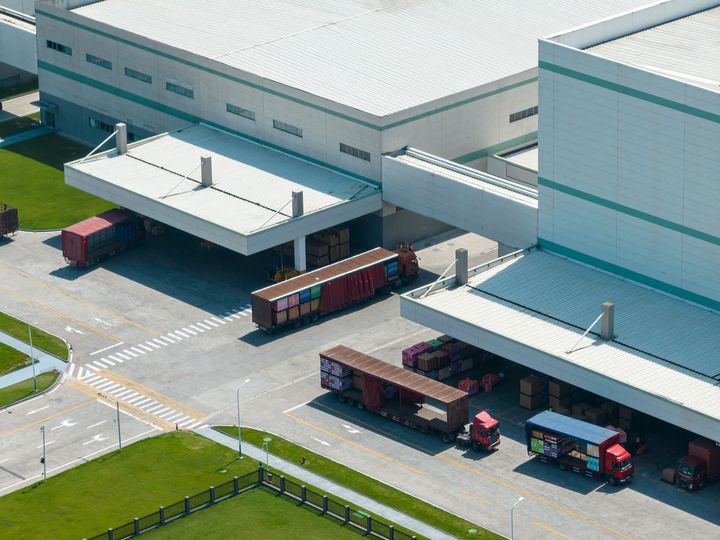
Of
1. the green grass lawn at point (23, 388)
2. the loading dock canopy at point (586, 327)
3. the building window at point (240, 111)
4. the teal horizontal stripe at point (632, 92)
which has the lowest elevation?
the green grass lawn at point (23, 388)

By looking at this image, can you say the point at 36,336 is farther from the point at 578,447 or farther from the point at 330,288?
the point at 578,447

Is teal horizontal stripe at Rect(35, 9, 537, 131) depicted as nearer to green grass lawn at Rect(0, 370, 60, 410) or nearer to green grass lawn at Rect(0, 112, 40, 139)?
green grass lawn at Rect(0, 112, 40, 139)

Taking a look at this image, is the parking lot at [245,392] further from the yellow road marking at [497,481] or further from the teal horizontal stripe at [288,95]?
the teal horizontal stripe at [288,95]

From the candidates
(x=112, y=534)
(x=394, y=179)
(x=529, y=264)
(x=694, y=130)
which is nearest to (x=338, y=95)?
(x=394, y=179)

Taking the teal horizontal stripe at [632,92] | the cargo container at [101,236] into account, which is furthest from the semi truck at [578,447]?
the cargo container at [101,236]

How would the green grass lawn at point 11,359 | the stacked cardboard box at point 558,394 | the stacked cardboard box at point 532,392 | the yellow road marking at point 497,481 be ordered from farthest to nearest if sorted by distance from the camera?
the green grass lawn at point 11,359 → the stacked cardboard box at point 532,392 → the stacked cardboard box at point 558,394 → the yellow road marking at point 497,481

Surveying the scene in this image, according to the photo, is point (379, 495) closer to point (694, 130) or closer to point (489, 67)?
point (694, 130)

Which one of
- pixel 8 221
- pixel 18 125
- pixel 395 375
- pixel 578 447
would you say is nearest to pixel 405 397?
pixel 395 375
